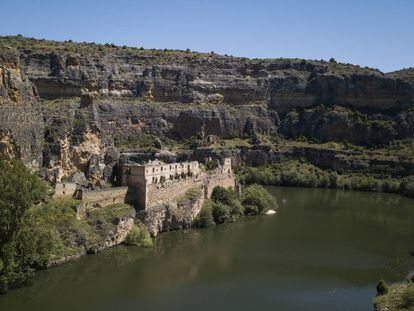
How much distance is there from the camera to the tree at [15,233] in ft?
120

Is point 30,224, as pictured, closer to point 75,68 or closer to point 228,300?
point 228,300

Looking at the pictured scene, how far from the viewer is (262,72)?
5379 inches

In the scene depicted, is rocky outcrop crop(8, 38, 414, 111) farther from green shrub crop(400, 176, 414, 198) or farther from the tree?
the tree

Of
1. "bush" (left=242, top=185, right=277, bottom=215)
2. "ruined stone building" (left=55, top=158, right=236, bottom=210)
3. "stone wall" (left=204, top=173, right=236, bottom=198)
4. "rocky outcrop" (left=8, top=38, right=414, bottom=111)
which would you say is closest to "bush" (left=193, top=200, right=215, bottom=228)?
"ruined stone building" (left=55, top=158, right=236, bottom=210)

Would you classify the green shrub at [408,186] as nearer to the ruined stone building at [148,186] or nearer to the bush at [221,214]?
the ruined stone building at [148,186]

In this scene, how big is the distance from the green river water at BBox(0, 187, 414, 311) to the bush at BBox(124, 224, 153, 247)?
32.4 inches

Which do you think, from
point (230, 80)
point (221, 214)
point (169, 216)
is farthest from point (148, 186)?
point (230, 80)

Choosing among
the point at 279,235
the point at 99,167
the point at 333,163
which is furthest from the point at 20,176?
the point at 333,163

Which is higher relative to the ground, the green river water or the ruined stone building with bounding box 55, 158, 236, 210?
the ruined stone building with bounding box 55, 158, 236, 210

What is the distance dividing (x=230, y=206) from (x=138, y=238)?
1739 centimetres

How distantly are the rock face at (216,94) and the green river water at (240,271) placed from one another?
114 feet

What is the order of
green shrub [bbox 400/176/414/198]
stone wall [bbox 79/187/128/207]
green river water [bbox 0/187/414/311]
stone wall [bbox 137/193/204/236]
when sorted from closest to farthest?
green river water [bbox 0/187/414/311], stone wall [bbox 79/187/128/207], stone wall [bbox 137/193/204/236], green shrub [bbox 400/176/414/198]

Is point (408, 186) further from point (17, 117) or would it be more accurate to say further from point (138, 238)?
point (17, 117)

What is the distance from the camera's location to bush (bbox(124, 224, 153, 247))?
49.6m
